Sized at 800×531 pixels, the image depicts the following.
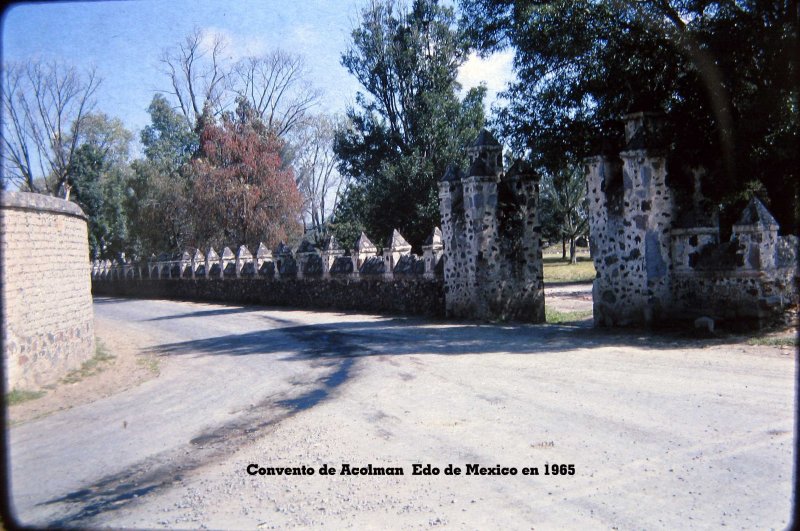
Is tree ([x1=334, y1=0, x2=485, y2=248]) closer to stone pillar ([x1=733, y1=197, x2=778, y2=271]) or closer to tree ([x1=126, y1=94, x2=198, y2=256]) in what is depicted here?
tree ([x1=126, y1=94, x2=198, y2=256])

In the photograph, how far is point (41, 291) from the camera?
10.5m

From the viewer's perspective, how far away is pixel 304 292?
25.5m

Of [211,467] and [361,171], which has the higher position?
[361,171]

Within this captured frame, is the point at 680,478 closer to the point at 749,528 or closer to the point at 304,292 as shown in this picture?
the point at 749,528

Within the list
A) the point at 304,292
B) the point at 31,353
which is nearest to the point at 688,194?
the point at 31,353

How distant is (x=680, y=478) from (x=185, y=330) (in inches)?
643

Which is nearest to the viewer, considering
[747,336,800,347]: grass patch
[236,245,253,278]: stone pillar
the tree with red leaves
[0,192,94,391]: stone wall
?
[0,192,94,391]: stone wall

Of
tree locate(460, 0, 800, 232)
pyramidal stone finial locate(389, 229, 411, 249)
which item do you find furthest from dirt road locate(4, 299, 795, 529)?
pyramidal stone finial locate(389, 229, 411, 249)

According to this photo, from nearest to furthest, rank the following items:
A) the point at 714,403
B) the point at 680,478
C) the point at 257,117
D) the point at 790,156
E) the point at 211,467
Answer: the point at 680,478 < the point at 211,467 < the point at 714,403 < the point at 790,156 < the point at 257,117

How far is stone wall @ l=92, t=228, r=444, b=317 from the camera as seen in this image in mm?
19375

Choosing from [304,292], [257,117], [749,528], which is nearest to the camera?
[749,528]

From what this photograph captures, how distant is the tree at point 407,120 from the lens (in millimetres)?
32406

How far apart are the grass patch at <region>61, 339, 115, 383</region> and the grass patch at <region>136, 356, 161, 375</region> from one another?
2.30ft

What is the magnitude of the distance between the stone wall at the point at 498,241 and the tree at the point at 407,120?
1483cm
